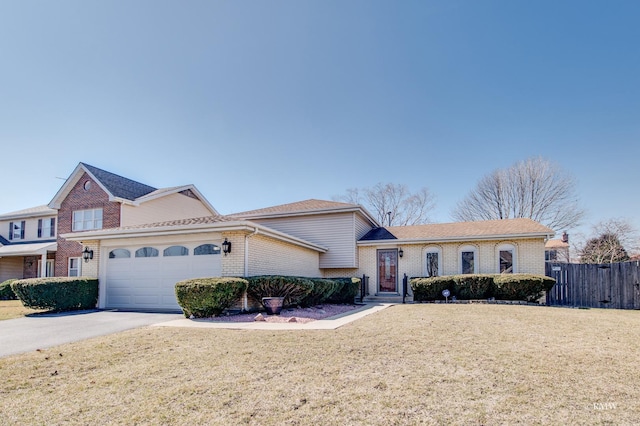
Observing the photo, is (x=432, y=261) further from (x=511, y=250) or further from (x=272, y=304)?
(x=272, y=304)

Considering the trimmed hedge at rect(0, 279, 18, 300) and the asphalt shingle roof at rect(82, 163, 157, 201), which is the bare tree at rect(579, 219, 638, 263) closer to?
the asphalt shingle roof at rect(82, 163, 157, 201)

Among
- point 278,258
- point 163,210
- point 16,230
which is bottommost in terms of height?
point 278,258

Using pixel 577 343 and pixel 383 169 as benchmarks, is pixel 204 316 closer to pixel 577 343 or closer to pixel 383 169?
pixel 577 343

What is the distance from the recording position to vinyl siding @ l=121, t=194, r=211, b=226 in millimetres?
20688

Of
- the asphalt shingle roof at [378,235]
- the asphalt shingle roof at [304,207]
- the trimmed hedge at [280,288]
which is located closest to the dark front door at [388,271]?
the asphalt shingle roof at [378,235]

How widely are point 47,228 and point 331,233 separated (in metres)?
19.5

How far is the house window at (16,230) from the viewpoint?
2547cm

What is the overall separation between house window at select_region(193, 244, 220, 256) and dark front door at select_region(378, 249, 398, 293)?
9.51m

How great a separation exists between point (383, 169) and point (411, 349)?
24.0 meters

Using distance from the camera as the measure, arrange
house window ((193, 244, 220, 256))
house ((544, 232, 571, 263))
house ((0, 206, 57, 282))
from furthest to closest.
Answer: house ((544, 232, 571, 263)) < house ((0, 206, 57, 282)) < house window ((193, 244, 220, 256))

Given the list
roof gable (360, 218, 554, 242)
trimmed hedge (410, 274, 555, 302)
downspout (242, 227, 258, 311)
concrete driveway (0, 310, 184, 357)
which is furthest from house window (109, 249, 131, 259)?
trimmed hedge (410, 274, 555, 302)

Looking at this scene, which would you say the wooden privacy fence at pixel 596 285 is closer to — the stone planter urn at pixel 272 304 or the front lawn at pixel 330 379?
the front lawn at pixel 330 379

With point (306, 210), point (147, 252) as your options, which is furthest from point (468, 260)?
point (147, 252)

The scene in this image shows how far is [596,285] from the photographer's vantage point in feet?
49.0
